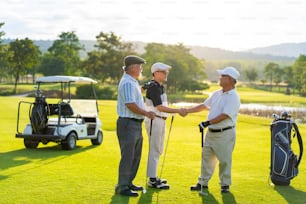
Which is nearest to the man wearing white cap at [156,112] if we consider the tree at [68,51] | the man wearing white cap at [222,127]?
the man wearing white cap at [222,127]

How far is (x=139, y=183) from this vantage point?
26.2 feet

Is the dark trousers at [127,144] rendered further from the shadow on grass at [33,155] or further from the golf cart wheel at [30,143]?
the golf cart wheel at [30,143]

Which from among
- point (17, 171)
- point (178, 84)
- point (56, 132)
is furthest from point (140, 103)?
point (178, 84)

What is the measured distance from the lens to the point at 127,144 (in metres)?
6.88

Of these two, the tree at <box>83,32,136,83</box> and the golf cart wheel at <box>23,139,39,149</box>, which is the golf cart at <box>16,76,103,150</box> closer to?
the golf cart wheel at <box>23,139,39,149</box>

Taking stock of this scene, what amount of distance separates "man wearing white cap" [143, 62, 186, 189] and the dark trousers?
0.45 metres

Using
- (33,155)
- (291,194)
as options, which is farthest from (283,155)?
(33,155)

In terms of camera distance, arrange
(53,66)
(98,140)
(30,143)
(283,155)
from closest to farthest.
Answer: (283,155)
(30,143)
(98,140)
(53,66)

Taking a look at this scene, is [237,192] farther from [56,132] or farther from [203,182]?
[56,132]

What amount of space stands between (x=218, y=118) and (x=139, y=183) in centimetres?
184

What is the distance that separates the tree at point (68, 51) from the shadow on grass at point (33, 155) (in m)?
72.5

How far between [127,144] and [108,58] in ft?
231

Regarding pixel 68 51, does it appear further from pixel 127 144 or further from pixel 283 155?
pixel 127 144

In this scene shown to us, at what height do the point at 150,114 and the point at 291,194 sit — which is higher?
the point at 150,114
